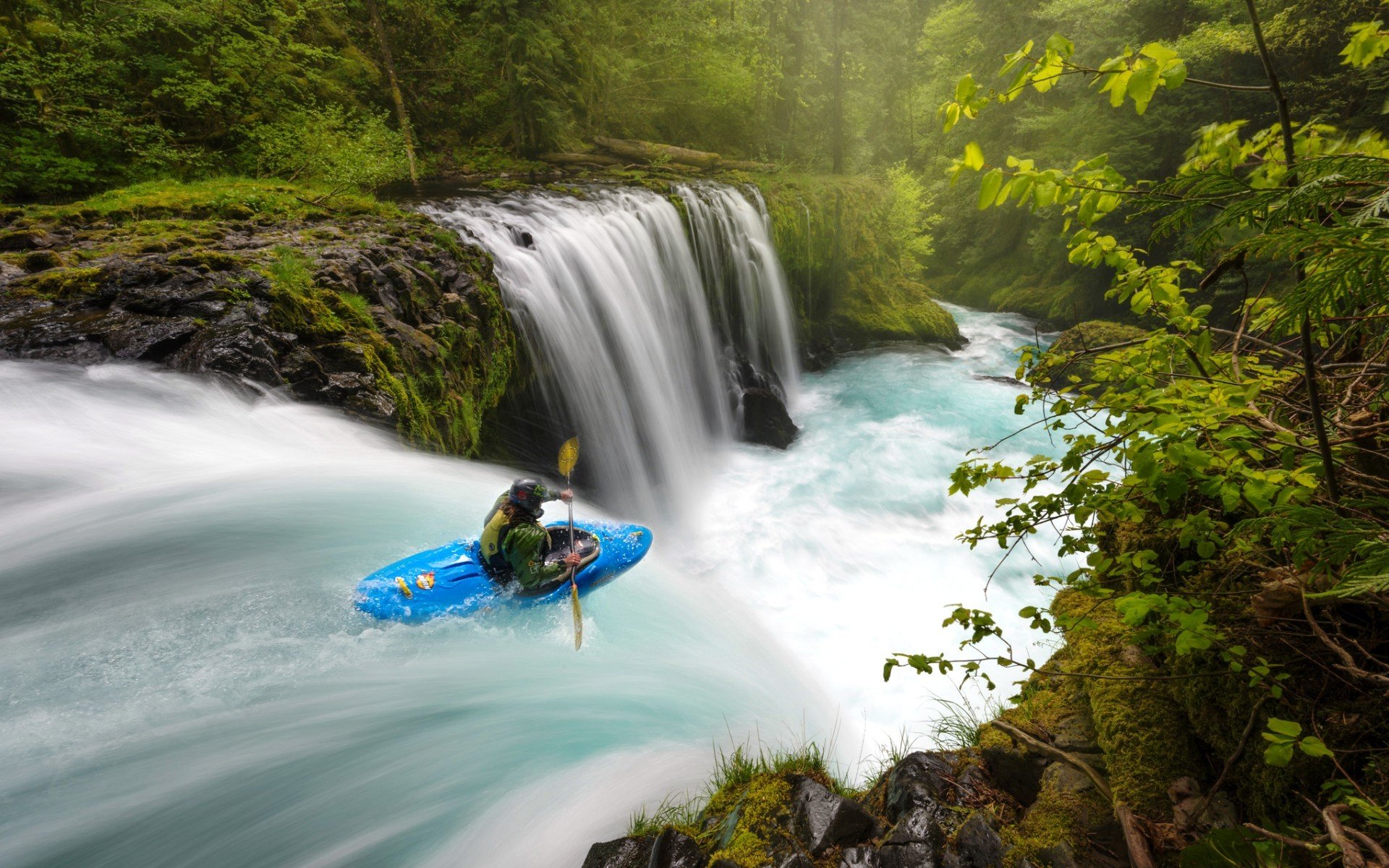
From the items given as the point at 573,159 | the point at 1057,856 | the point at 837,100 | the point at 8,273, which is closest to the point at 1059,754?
the point at 1057,856

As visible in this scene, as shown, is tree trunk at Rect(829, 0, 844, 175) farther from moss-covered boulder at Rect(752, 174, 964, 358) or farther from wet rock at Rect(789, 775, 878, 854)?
wet rock at Rect(789, 775, 878, 854)

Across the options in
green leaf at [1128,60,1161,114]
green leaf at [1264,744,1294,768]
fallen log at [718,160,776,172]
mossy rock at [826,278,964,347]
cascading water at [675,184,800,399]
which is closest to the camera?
green leaf at [1264,744,1294,768]

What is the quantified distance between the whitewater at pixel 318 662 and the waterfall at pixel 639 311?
8.02 ft

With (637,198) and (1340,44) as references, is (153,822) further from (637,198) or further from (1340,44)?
(1340,44)

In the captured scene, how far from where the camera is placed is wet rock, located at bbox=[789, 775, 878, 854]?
7.46 ft

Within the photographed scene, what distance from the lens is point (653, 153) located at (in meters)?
15.8

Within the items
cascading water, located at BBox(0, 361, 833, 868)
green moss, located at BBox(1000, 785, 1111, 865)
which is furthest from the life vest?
green moss, located at BBox(1000, 785, 1111, 865)

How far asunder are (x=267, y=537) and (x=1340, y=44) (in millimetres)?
18165

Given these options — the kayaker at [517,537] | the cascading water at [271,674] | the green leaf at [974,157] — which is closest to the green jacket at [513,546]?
the kayaker at [517,537]

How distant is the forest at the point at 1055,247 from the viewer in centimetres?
140

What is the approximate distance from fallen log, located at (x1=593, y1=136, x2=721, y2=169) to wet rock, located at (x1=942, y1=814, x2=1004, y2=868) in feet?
52.2

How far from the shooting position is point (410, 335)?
582cm

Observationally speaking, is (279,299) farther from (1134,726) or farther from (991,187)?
(1134,726)

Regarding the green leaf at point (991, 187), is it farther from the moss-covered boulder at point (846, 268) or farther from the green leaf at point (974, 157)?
the moss-covered boulder at point (846, 268)
